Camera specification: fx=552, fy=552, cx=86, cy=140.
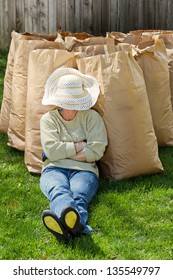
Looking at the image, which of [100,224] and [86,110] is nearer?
[100,224]

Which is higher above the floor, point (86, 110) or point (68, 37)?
point (68, 37)

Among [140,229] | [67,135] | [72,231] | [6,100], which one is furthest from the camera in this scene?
[6,100]

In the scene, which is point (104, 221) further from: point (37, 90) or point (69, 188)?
point (37, 90)

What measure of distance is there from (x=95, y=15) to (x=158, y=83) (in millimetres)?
2947

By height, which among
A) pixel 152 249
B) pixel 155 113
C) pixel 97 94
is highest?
pixel 97 94

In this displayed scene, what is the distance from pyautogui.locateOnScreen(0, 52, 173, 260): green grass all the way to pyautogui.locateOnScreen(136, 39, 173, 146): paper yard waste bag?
369mm

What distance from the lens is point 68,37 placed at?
472cm

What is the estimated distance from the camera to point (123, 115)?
4.11m

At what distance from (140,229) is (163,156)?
127 cm

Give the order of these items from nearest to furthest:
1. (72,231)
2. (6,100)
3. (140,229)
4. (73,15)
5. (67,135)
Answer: (72,231) < (140,229) < (67,135) < (6,100) < (73,15)

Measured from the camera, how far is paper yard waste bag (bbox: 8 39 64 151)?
4496mm

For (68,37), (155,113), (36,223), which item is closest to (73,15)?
(68,37)

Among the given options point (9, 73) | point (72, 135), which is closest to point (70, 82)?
point (72, 135)

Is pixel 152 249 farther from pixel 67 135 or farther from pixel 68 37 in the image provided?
pixel 68 37
